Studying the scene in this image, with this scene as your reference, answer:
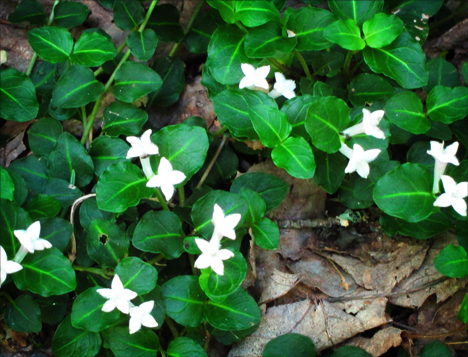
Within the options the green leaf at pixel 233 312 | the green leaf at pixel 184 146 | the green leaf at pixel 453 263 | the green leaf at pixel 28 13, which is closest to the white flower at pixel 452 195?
the green leaf at pixel 453 263

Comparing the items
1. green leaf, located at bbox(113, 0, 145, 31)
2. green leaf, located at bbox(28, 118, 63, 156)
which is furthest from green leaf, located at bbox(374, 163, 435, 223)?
green leaf, located at bbox(28, 118, 63, 156)

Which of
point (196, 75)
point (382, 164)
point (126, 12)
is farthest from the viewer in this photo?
point (196, 75)

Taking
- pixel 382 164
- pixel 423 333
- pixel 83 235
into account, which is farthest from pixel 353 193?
pixel 83 235

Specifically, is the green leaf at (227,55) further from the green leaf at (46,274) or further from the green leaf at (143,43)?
the green leaf at (46,274)

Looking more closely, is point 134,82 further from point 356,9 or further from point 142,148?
point 356,9

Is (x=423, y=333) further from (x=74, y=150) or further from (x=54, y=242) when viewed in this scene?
(x=74, y=150)
